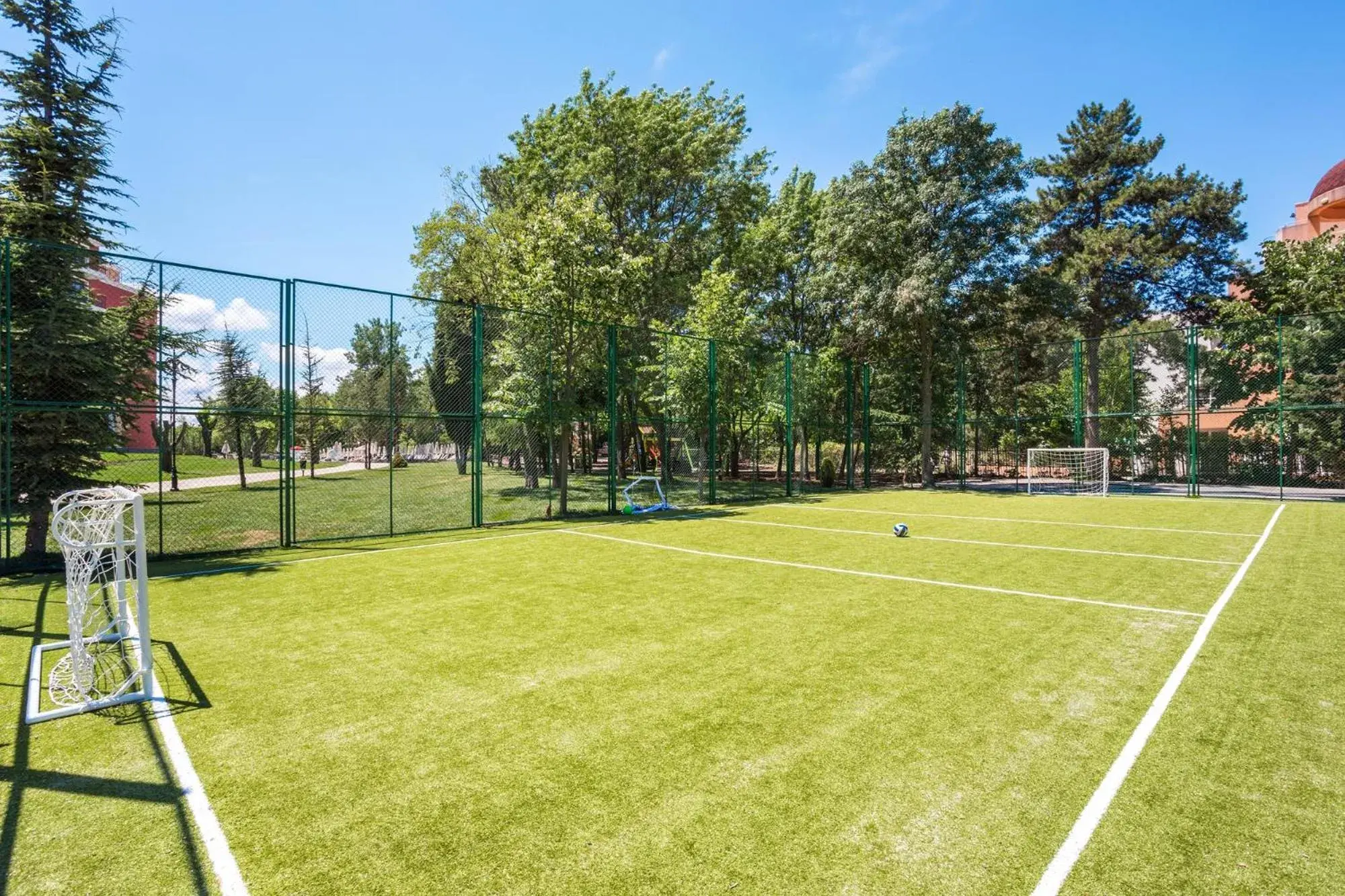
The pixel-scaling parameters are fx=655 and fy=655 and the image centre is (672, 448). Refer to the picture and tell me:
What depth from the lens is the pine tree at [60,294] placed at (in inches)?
326

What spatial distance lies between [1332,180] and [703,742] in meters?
51.9

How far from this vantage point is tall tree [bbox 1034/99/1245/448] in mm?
26281

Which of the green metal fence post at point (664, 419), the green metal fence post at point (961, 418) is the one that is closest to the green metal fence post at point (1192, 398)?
the green metal fence post at point (961, 418)

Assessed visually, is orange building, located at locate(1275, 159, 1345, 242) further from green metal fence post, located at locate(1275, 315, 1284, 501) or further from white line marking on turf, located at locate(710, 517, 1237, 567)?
white line marking on turf, located at locate(710, 517, 1237, 567)

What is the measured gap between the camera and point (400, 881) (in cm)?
221

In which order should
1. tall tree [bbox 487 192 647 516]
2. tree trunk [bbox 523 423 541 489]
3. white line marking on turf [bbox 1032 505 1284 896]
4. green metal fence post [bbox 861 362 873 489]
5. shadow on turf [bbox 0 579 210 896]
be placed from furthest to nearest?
green metal fence post [bbox 861 362 873 489]
tree trunk [bbox 523 423 541 489]
tall tree [bbox 487 192 647 516]
shadow on turf [bbox 0 579 210 896]
white line marking on turf [bbox 1032 505 1284 896]

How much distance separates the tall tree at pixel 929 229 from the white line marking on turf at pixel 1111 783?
62.4ft

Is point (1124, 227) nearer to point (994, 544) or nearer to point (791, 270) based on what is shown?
point (791, 270)

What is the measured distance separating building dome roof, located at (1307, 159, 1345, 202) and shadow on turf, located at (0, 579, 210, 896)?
5124cm

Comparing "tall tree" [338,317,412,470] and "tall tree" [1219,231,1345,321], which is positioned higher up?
"tall tree" [1219,231,1345,321]

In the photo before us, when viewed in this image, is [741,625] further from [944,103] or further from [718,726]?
[944,103]

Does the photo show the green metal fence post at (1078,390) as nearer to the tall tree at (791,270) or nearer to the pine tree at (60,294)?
the tall tree at (791,270)

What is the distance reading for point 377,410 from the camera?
12445 millimetres

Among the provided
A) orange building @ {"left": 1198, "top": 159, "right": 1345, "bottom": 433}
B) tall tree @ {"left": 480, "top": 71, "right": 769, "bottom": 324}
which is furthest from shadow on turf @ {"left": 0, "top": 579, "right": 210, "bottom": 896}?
orange building @ {"left": 1198, "top": 159, "right": 1345, "bottom": 433}
